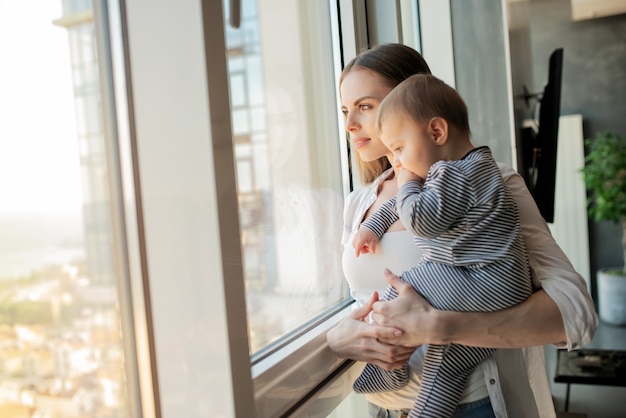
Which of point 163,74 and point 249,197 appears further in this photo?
point 249,197

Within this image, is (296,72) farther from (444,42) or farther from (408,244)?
(444,42)

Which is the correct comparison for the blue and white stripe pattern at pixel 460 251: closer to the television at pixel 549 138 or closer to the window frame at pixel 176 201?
the window frame at pixel 176 201

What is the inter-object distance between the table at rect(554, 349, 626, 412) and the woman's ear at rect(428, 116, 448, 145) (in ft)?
8.27

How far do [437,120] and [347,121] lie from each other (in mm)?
A: 323

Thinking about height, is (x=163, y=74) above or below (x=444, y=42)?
below

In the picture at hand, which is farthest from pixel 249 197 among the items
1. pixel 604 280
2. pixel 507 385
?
pixel 604 280

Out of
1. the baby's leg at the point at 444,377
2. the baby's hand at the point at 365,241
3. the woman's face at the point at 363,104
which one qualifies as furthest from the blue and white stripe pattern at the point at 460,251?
the woman's face at the point at 363,104

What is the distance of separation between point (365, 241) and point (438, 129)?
1.06ft

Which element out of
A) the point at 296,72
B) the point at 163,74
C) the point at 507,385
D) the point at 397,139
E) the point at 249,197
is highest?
the point at 296,72

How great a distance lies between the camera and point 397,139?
1.25 meters

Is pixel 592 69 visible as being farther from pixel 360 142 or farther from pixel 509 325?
pixel 509 325

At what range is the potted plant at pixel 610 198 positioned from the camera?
5.19 meters

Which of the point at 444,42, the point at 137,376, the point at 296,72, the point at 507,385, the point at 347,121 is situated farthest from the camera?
the point at 444,42

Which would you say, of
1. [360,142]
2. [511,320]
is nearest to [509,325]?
[511,320]
